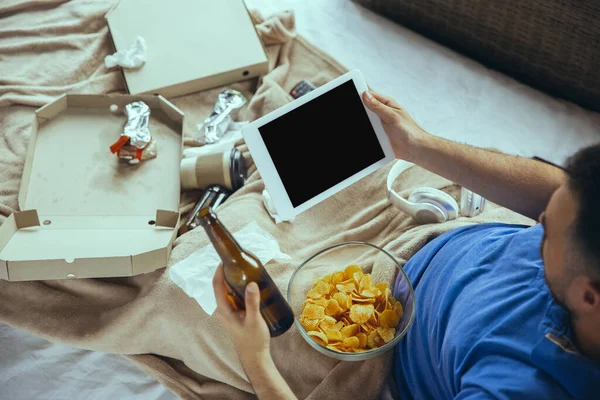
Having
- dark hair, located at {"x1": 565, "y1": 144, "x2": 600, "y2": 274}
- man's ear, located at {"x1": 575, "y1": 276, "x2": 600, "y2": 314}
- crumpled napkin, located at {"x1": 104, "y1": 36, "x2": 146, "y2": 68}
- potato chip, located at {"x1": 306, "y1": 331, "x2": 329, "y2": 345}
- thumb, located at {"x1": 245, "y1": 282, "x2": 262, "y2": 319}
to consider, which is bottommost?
potato chip, located at {"x1": 306, "y1": 331, "x2": 329, "y2": 345}

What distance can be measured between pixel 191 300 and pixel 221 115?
1.62ft

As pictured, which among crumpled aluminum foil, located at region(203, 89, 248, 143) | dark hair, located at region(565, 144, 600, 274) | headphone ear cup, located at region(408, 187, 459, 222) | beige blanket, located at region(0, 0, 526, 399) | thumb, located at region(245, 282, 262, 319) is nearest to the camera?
dark hair, located at region(565, 144, 600, 274)

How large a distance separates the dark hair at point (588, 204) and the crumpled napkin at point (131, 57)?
3.50ft

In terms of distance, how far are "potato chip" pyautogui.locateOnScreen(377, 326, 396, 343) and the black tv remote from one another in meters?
0.67

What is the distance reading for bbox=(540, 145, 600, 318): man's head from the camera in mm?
683

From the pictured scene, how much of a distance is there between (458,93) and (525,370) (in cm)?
89

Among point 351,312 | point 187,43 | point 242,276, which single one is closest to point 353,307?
point 351,312

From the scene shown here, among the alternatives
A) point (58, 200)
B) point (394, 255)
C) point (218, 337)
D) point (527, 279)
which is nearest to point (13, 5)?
point (58, 200)

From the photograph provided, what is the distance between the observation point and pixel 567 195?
75 centimetres

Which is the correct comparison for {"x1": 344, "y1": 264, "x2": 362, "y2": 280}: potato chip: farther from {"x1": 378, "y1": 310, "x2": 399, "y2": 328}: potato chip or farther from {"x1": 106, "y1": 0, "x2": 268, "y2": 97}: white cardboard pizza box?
{"x1": 106, "y1": 0, "x2": 268, "y2": 97}: white cardboard pizza box

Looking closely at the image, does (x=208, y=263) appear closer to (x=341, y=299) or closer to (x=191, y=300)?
(x=191, y=300)

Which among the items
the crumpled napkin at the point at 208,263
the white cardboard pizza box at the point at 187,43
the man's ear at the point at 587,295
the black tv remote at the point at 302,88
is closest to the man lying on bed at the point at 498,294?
the man's ear at the point at 587,295

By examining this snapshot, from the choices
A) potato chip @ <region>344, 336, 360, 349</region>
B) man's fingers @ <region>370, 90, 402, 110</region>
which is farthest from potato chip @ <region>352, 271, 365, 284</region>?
man's fingers @ <region>370, 90, 402, 110</region>

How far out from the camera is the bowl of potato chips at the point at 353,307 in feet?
3.17
